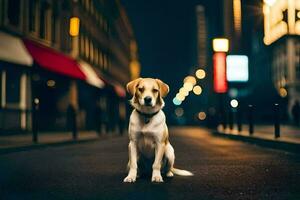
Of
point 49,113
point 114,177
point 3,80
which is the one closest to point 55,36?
point 49,113

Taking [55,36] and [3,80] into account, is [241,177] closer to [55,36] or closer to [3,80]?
[3,80]

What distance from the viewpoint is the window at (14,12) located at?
761 inches

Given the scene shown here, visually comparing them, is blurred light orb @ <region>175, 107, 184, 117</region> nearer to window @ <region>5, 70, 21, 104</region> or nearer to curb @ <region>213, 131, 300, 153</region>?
window @ <region>5, 70, 21, 104</region>

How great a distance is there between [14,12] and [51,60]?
103 inches

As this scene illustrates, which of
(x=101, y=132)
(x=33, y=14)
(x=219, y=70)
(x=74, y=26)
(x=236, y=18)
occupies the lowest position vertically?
(x=101, y=132)

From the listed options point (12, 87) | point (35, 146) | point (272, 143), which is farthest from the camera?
point (12, 87)

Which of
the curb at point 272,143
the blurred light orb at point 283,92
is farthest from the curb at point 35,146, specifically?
the blurred light orb at point 283,92

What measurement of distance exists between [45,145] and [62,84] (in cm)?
1303

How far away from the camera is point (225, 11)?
6594cm

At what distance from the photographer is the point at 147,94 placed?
210 inches

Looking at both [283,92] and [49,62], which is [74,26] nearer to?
[49,62]

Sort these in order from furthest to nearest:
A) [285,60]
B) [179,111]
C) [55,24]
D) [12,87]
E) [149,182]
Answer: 1. [179,111]
2. [285,60]
3. [55,24]
4. [12,87]
5. [149,182]

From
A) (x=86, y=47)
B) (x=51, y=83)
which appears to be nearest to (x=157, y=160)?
(x=51, y=83)

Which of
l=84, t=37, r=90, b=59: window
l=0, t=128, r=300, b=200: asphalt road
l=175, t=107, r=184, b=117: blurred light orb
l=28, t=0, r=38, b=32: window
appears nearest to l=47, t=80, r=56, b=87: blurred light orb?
l=28, t=0, r=38, b=32: window
